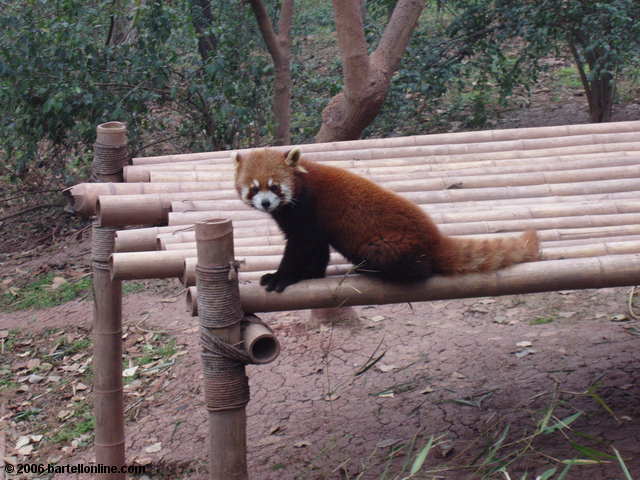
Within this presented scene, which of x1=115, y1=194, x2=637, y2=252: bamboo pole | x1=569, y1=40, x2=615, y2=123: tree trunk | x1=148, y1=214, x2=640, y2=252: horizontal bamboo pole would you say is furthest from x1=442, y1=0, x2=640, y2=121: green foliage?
x1=148, y1=214, x2=640, y2=252: horizontal bamboo pole

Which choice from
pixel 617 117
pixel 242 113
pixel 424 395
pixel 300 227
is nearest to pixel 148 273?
pixel 300 227

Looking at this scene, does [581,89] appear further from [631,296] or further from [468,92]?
[631,296]

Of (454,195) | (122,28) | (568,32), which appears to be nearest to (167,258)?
(454,195)

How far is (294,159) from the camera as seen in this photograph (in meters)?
2.79

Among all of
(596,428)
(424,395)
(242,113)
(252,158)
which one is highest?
(252,158)

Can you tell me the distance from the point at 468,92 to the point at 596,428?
5.34m

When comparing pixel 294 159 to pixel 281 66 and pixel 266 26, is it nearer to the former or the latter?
pixel 266 26

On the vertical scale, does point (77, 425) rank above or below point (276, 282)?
below

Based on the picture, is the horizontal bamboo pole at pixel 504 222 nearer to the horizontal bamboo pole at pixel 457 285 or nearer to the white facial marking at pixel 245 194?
the white facial marking at pixel 245 194

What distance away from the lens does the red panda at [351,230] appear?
8.40 feet

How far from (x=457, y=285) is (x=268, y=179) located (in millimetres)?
764

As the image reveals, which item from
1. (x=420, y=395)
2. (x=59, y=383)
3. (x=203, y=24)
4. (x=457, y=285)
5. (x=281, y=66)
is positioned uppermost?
(x=203, y=24)

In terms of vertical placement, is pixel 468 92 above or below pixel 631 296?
above

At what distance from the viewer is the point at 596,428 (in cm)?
324
